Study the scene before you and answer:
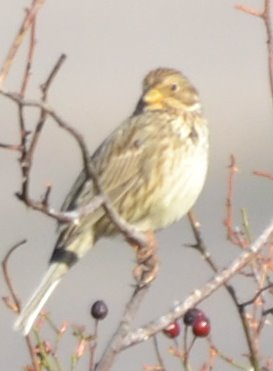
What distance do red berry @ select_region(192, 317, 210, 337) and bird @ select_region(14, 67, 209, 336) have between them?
128cm

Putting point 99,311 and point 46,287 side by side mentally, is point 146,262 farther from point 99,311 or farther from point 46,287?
point 46,287

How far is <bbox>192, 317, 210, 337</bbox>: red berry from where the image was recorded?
15.4 feet

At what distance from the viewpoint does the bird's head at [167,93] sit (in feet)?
21.3

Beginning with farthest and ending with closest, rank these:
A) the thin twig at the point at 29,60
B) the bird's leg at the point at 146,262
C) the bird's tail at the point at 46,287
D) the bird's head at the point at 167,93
Answer: the bird's head at the point at 167,93 → the bird's tail at the point at 46,287 → the bird's leg at the point at 146,262 → the thin twig at the point at 29,60

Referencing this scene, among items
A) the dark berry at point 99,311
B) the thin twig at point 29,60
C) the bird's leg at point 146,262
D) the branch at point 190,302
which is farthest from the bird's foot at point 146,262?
the thin twig at point 29,60

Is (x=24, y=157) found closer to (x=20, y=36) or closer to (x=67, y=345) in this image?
(x=20, y=36)

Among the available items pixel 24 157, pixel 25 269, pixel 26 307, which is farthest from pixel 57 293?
A: pixel 24 157

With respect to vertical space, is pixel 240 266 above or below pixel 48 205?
below

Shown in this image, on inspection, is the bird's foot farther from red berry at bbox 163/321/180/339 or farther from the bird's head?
the bird's head

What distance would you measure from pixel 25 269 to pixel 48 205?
8.32 m

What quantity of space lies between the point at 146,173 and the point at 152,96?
35 centimetres

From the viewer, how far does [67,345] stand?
10.5 metres

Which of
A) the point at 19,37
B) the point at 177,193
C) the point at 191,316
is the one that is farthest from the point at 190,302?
the point at 177,193

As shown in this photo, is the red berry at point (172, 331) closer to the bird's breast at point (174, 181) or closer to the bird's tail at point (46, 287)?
the bird's tail at point (46, 287)
